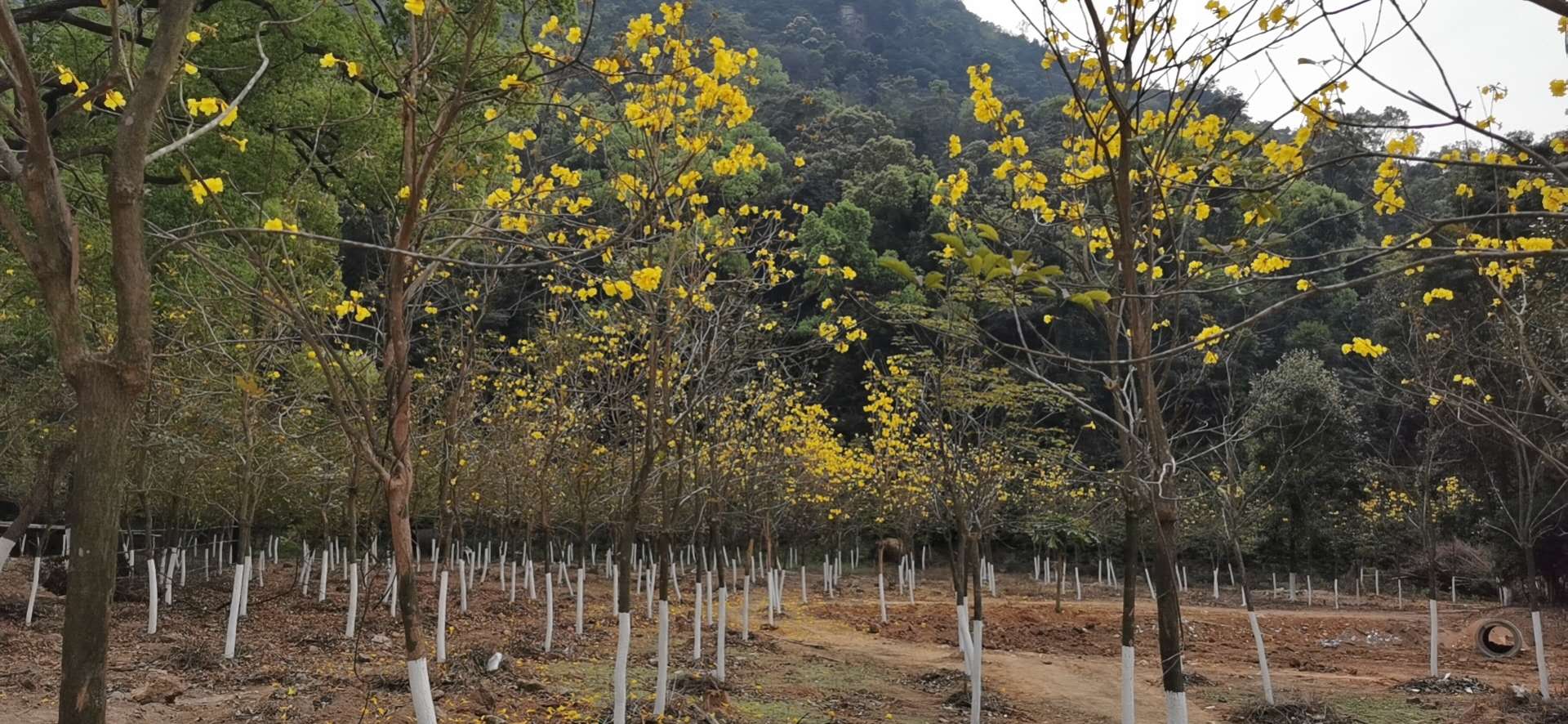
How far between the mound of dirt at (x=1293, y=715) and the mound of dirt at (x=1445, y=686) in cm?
274

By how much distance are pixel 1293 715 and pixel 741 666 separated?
19.7 feet

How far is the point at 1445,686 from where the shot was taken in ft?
36.7

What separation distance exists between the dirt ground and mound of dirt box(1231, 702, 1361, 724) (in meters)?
0.40

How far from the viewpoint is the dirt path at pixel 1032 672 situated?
10062 millimetres

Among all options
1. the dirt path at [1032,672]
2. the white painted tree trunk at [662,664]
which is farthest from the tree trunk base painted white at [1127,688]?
the white painted tree trunk at [662,664]

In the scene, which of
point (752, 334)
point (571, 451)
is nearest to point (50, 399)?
point (571, 451)

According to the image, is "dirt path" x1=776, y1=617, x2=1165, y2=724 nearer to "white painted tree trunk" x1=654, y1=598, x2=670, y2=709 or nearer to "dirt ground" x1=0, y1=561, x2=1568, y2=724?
"dirt ground" x1=0, y1=561, x2=1568, y2=724

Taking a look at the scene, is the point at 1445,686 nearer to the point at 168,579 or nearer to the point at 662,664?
the point at 662,664

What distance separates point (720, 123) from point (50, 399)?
10672 millimetres

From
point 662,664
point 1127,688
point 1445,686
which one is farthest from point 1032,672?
point 662,664

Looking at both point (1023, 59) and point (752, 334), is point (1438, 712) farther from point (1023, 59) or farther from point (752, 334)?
point (1023, 59)

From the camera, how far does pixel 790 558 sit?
3466cm

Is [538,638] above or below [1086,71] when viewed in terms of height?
below

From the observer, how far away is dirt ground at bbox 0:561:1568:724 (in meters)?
7.90
